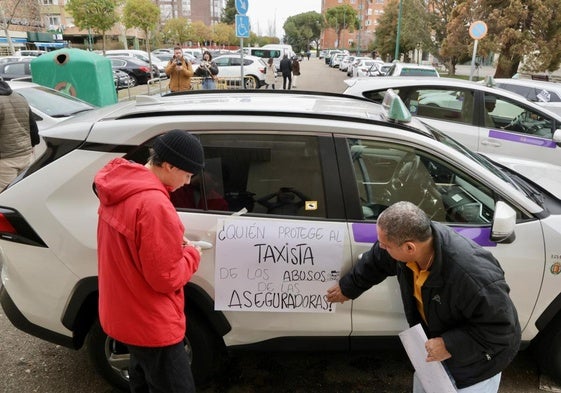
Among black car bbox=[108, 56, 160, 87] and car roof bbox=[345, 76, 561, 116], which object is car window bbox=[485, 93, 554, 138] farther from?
black car bbox=[108, 56, 160, 87]

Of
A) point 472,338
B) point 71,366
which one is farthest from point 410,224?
point 71,366

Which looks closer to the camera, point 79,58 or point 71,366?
point 71,366

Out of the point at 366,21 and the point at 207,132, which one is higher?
the point at 366,21

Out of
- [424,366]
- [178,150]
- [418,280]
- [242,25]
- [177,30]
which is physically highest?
[177,30]

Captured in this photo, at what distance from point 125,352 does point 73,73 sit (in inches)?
325

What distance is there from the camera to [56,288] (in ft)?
7.57

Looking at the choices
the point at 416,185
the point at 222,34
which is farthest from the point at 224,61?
the point at 222,34

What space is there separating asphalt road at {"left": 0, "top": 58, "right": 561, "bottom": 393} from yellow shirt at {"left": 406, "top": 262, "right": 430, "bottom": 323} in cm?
96

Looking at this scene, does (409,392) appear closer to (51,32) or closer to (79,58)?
(79,58)

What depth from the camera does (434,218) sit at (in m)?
2.45

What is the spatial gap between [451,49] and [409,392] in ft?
73.7

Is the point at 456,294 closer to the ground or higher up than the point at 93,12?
closer to the ground

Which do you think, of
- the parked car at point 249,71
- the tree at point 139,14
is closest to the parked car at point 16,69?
the parked car at point 249,71

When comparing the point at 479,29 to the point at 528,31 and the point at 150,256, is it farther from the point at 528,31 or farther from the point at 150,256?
the point at 150,256
